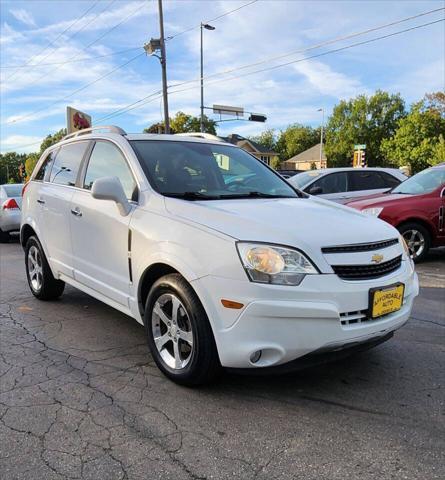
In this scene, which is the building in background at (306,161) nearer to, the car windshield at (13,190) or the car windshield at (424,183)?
the car windshield at (13,190)

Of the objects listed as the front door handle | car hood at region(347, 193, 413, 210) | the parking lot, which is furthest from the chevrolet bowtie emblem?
car hood at region(347, 193, 413, 210)

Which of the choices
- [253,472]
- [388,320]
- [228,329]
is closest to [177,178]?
[228,329]

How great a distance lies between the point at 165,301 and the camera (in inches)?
130

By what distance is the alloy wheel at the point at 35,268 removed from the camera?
215 inches

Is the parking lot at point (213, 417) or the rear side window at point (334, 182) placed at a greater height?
the rear side window at point (334, 182)

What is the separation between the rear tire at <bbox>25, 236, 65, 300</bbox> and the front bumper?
3045mm

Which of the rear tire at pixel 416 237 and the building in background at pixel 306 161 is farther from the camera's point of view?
the building in background at pixel 306 161

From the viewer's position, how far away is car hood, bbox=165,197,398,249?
2.90 metres

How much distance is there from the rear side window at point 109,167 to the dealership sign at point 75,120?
2302 centimetres

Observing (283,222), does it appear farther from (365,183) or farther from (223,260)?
(365,183)

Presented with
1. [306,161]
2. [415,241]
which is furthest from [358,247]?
[306,161]

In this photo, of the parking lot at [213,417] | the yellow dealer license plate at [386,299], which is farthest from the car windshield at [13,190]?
the yellow dealer license plate at [386,299]

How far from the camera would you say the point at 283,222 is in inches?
121

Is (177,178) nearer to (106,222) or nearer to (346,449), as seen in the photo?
(106,222)
